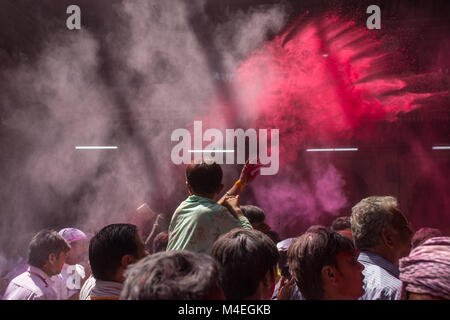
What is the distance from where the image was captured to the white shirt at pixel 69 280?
10.5 ft

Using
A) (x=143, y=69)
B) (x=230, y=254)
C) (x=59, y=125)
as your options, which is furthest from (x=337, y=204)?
(x=230, y=254)

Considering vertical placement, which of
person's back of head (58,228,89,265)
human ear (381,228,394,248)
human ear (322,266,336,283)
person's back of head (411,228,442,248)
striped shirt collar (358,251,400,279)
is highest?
human ear (381,228,394,248)

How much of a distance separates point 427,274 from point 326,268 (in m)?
0.41

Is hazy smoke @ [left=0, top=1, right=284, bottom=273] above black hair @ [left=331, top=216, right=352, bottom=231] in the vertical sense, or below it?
above

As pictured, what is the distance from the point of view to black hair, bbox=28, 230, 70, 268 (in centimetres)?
288

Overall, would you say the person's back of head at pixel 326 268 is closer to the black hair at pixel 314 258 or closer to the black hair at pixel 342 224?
the black hair at pixel 314 258

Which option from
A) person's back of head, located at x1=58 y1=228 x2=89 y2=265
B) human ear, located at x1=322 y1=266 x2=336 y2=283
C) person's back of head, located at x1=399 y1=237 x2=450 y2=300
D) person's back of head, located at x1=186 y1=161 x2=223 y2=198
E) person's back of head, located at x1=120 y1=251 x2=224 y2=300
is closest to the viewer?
person's back of head, located at x1=120 y1=251 x2=224 y2=300

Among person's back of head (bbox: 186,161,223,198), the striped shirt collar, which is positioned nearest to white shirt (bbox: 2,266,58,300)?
person's back of head (bbox: 186,161,223,198)

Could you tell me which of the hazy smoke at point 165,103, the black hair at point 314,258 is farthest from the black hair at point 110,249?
A: the hazy smoke at point 165,103

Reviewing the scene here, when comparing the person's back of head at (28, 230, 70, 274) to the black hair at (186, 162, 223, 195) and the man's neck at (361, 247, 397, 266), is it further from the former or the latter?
the man's neck at (361, 247, 397, 266)

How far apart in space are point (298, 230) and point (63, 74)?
20.9 ft

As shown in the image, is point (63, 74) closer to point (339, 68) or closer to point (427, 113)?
point (339, 68)

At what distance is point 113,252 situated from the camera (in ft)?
6.16

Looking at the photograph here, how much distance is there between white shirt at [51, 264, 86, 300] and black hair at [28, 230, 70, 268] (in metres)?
0.34
